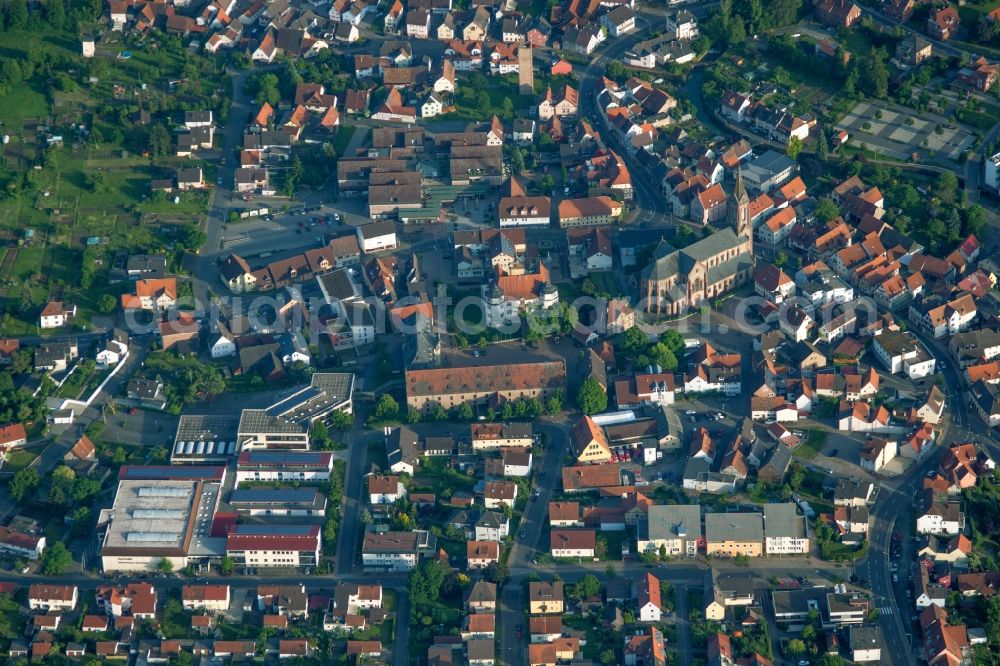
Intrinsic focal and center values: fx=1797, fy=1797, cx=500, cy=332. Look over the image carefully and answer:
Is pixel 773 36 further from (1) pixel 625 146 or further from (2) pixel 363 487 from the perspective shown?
(2) pixel 363 487

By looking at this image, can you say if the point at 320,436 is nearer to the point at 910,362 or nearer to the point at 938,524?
the point at 938,524

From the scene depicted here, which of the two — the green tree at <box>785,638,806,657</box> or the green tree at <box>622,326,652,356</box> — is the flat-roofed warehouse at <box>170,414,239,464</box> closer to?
the green tree at <box>622,326,652,356</box>

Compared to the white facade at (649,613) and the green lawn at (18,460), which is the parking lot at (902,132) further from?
the green lawn at (18,460)

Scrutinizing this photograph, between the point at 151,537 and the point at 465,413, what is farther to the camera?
the point at 465,413

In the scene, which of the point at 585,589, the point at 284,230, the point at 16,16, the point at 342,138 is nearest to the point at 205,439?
the point at 284,230

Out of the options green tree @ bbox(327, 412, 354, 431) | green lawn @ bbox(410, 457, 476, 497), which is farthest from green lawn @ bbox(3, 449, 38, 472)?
green lawn @ bbox(410, 457, 476, 497)

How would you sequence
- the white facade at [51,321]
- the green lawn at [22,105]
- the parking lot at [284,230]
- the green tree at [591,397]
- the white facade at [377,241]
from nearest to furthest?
the green tree at [591,397], the white facade at [51,321], the white facade at [377,241], the parking lot at [284,230], the green lawn at [22,105]

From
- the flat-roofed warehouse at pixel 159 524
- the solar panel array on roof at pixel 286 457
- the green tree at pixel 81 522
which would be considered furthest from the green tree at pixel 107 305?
the green tree at pixel 81 522
